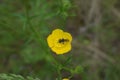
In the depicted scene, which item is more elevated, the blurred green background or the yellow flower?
the blurred green background

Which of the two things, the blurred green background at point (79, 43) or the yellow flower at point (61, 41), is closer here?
the yellow flower at point (61, 41)

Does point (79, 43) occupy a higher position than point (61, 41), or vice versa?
point (79, 43)

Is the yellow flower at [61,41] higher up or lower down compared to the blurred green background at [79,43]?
lower down

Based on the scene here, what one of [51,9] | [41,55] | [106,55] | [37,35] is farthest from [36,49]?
[37,35]

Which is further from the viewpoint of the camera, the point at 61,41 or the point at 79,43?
the point at 79,43

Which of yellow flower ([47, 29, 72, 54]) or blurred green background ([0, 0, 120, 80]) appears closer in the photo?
yellow flower ([47, 29, 72, 54])
